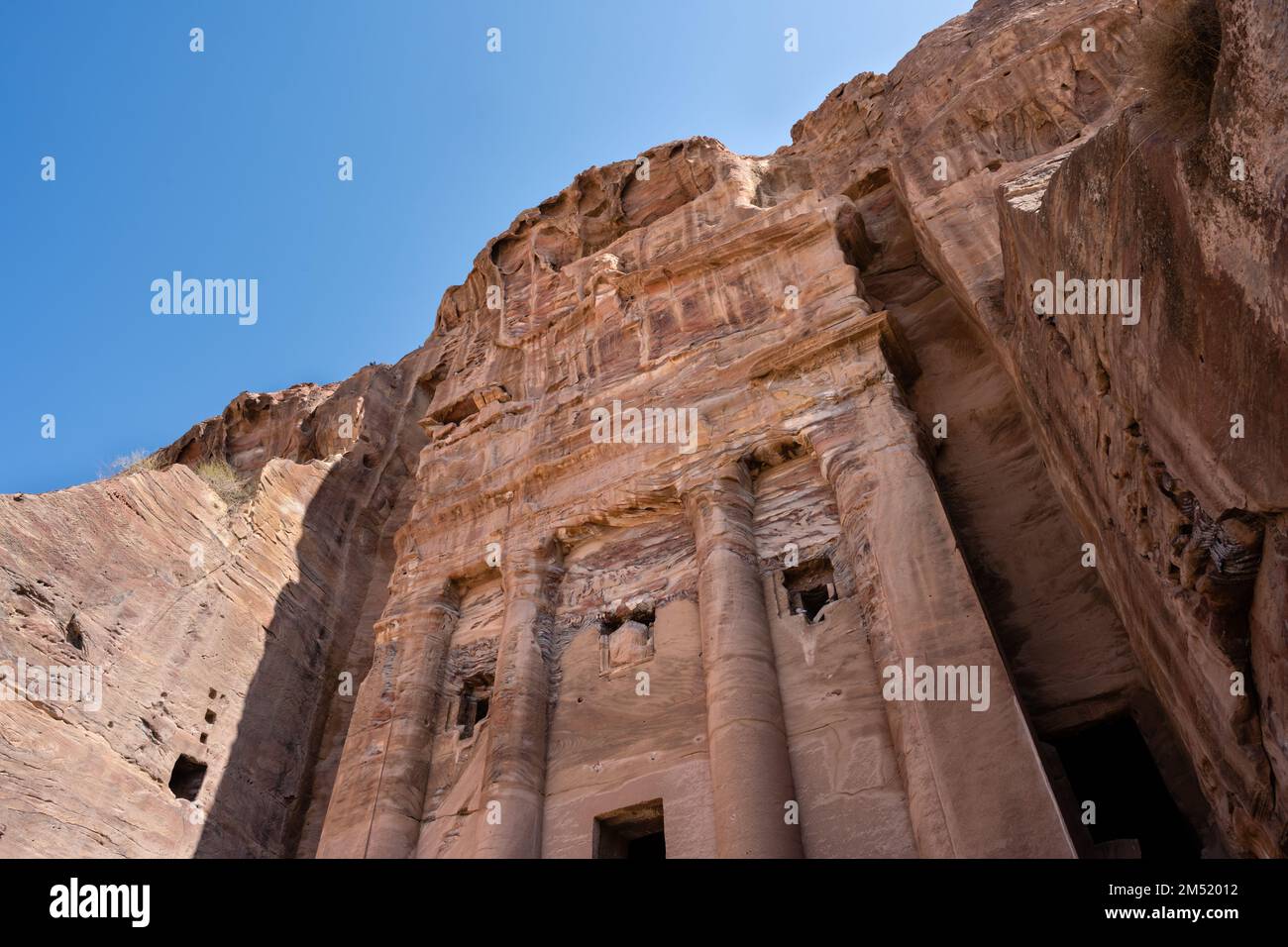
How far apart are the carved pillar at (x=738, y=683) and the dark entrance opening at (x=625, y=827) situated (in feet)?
3.18

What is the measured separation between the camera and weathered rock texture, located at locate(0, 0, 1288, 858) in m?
5.57

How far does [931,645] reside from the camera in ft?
28.2

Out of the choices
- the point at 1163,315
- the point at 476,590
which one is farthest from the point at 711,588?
the point at 1163,315

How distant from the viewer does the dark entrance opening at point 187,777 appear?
40.0ft

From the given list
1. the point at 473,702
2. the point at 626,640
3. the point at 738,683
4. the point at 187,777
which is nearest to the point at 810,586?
the point at 738,683

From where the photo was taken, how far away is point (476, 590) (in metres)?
13.9

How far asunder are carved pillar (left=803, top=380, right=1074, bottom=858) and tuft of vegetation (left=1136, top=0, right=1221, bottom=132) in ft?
14.9

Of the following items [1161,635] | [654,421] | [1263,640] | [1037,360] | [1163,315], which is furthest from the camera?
[654,421]

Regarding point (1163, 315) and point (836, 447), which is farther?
point (836, 447)

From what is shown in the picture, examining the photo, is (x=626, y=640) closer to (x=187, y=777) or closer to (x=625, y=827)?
(x=625, y=827)

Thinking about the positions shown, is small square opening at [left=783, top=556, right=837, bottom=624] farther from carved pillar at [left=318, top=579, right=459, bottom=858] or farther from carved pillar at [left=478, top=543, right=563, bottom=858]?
carved pillar at [left=318, top=579, right=459, bottom=858]
